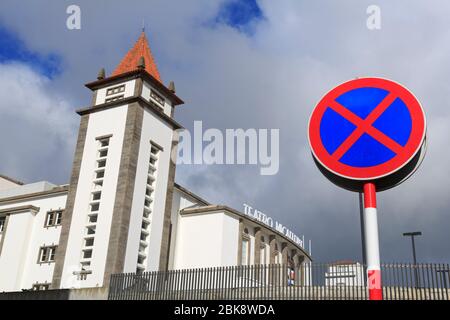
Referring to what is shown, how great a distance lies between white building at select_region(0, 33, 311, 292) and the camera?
3472 centimetres

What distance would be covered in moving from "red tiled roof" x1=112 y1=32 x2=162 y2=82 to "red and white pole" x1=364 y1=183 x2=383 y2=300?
36574 millimetres

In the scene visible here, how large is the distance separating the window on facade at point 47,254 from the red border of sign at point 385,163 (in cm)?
3655

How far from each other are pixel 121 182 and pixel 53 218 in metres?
9.71

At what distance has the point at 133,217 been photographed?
1388 inches

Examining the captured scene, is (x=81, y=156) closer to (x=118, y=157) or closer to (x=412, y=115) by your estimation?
(x=118, y=157)

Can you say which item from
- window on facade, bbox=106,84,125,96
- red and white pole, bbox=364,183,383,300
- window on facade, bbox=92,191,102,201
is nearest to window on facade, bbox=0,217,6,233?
window on facade, bbox=92,191,102,201

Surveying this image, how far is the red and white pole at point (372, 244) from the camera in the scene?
5.94m

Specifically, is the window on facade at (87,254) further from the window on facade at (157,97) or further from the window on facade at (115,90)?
the window on facade at (157,97)

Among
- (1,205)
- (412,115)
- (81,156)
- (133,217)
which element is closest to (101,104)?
(81,156)

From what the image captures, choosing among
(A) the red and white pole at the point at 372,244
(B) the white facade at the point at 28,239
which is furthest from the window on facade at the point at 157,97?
(A) the red and white pole at the point at 372,244

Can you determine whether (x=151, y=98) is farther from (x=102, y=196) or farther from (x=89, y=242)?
(x=89, y=242)

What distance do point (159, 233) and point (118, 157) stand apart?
663cm

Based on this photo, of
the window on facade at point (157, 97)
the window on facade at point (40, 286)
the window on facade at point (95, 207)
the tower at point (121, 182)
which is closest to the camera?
the tower at point (121, 182)

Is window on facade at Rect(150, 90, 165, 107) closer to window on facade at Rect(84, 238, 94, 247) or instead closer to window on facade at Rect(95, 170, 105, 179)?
window on facade at Rect(95, 170, 105, 179)
